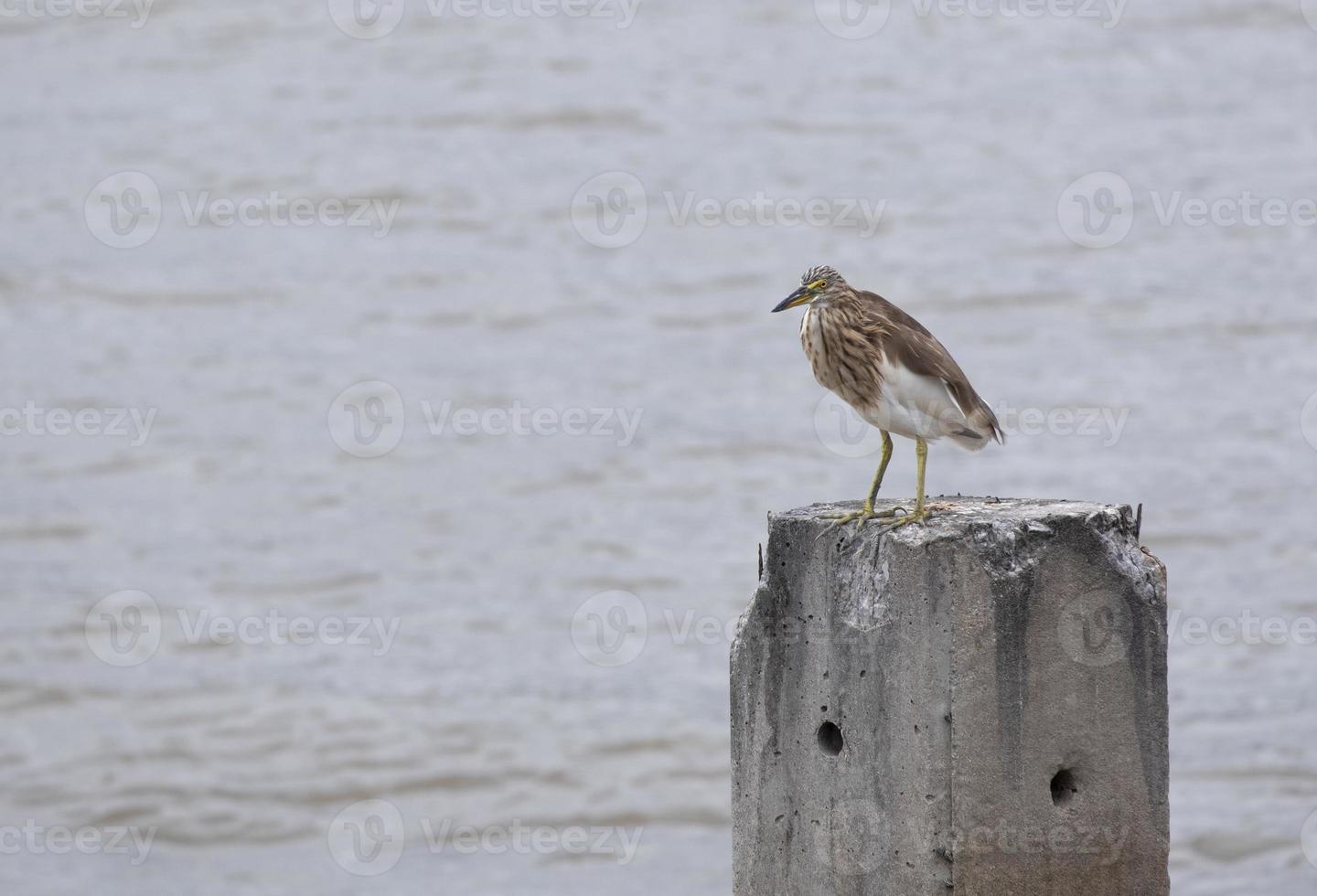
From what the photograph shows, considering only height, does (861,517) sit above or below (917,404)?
below

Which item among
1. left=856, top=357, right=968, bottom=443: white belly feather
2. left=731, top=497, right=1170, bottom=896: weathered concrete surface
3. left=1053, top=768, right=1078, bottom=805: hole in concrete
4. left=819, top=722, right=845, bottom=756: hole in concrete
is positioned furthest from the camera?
left=856, top=357, right=968, bottom=443: white belly feather

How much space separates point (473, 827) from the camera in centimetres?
1169

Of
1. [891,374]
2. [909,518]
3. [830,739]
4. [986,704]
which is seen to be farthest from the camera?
[891,374]

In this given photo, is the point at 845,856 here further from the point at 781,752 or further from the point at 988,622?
the point at 988,622

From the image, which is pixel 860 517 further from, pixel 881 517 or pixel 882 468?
pixel 882 468

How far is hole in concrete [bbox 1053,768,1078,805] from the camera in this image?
420 centimetres

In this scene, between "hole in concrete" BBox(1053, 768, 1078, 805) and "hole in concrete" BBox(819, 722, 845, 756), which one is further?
"hole in concrete" BBox(819, 722, 845, 756)

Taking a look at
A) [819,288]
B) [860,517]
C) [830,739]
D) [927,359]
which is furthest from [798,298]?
[830,739]

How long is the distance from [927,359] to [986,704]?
1.00 m

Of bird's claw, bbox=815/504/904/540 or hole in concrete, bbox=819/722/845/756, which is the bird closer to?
bird's claw, bbox=815/504/904/540

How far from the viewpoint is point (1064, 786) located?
4.22 meters

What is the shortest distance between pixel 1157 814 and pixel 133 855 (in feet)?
29.9

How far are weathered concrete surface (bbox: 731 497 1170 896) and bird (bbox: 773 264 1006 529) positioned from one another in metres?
0.31

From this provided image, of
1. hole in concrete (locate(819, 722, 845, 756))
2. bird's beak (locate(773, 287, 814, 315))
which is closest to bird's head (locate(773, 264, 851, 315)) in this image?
bird's beak (locate(773, 287, 814, 315))
